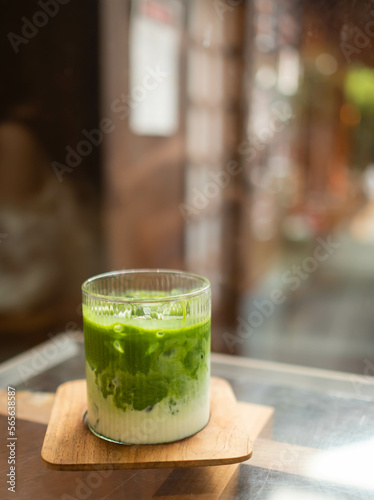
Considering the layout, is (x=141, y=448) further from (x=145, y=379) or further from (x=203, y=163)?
(x=203, y=163)

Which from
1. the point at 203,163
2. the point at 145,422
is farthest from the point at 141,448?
the point at 203,163

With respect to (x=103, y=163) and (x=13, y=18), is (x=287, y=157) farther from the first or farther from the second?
(x=13, y=18)

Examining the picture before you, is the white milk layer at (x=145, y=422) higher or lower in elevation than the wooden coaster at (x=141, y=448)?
higher

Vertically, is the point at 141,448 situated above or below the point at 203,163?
below

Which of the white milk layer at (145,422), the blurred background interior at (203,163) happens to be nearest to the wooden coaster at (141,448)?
the white milk layer at (145,422)

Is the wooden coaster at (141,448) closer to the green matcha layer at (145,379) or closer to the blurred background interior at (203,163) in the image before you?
the green matcha layer at (145,379)

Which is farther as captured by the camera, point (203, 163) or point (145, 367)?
point (203, 163)

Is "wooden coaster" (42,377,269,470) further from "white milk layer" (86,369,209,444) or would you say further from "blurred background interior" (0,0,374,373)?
"blurred background interior" (0,0,374,373)
